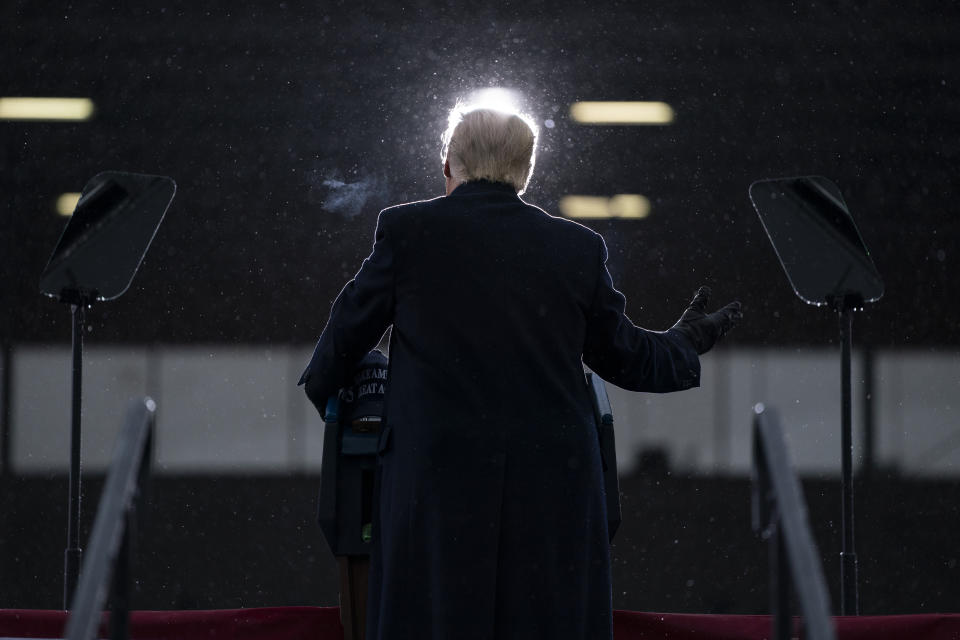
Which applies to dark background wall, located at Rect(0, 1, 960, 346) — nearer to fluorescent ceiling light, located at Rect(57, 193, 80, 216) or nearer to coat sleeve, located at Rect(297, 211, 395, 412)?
fluorescent ceiling light, located at Rect(57, 193, 80, 216)

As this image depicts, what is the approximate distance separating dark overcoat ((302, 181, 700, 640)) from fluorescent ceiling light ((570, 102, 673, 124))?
8.86 ft

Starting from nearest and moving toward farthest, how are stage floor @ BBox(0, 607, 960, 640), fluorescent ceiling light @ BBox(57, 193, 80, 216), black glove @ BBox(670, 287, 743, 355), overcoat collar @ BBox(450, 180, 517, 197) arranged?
overcoat collar @ BBox(450, 180, 517, 197) → black glove @ BBox(670, 287, 743, 355) → stage floor @ BBox(0, 607, 960, 640) → fluorescent ceiling light @ BBox(57, 193, 80, 216)

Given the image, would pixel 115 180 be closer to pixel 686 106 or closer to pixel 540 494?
pixel 540 494

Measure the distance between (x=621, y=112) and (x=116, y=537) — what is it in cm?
342

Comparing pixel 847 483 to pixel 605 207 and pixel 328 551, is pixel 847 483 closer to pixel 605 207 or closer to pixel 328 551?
pixel 605 207

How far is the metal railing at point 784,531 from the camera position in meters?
1.30

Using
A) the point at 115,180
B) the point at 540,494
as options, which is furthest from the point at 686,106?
the point at 540,494

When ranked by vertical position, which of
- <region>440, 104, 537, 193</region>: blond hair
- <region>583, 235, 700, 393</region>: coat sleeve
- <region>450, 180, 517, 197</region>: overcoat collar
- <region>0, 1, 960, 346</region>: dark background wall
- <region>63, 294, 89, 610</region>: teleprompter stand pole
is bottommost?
<region>63, 294, 89, 610</region>: teleprompter stand pole

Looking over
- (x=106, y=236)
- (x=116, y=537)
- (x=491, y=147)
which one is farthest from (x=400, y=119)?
(x=116, y=537)

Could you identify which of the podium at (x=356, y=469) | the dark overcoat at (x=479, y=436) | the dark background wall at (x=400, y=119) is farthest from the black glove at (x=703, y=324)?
the dark background wall at (x=400, y=119)

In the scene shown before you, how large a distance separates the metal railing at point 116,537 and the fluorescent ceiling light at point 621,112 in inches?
120

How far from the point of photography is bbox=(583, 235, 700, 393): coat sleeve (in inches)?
73.4

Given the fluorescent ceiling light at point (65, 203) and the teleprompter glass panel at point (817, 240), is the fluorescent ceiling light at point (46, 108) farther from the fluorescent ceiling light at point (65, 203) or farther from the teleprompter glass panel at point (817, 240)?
the teleprompter glass panel at point (817, 240)

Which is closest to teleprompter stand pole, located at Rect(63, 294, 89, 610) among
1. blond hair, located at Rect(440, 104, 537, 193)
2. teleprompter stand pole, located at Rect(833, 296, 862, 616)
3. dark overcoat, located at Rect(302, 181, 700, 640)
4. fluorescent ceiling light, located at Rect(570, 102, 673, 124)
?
dark overcoat, located at Rect(302, 181, 700, 640)
